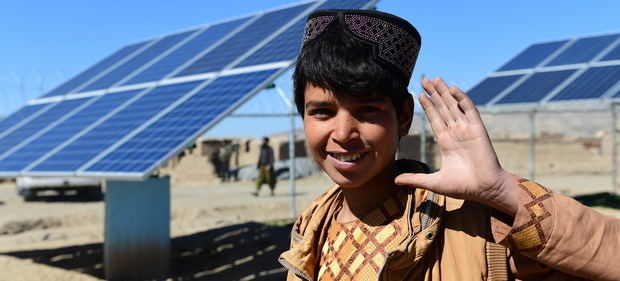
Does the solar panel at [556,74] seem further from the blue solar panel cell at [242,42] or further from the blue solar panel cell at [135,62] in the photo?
the blue solar panel cell at [135,62]

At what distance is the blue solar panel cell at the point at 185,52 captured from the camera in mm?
8844

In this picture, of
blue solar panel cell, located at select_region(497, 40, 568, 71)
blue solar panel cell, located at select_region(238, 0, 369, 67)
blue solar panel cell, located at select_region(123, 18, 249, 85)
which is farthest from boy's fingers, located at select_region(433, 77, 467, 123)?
blue solar panel cell, located at select_region(497, 40, 568, 71)

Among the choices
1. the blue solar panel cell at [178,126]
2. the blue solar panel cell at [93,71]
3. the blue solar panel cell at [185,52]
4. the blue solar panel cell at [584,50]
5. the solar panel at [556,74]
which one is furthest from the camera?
the blue solar panel cell at [584,50]

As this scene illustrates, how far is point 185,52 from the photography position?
954 cm

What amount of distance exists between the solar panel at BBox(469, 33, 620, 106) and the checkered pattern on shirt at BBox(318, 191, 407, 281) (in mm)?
10627

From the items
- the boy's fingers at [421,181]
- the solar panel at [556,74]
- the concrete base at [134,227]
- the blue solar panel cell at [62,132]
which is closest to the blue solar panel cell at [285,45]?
the concrete base at [134,227]

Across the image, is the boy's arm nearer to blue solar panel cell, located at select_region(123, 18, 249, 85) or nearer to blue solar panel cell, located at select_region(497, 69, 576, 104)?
blue solar panel cell, located at select_region(123, 18, 249, 85)

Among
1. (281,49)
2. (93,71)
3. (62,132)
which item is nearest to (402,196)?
(281,49)

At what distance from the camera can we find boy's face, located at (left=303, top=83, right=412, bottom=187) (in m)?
1.53

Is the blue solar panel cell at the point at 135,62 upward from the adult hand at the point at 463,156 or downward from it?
upward

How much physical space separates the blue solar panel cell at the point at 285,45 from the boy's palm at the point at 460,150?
5100mm

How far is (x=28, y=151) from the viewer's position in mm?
7754

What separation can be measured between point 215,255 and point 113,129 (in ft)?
6.68

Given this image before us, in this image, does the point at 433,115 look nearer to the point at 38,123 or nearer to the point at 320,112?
the point at 320,112
